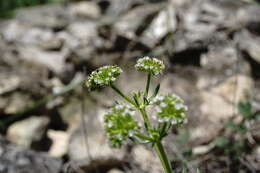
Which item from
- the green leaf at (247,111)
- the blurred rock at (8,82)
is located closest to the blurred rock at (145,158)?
the green leaf at (247,111)

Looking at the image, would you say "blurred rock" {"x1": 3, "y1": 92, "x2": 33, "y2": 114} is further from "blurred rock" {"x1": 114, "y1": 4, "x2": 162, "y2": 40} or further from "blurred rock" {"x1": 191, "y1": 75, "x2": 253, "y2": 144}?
"blurred rock" {"x1": 191, "y1": 75, "x2": 253, "y2": 144}

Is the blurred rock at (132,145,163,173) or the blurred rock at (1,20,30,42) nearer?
the blurred rock at (132,145,163,173)

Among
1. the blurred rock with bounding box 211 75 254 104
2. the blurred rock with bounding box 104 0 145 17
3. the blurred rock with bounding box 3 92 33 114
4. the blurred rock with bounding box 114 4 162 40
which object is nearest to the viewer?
the blurred rock with bounding box 211 75 254 104

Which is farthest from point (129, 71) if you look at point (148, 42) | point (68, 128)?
point (68, 128)

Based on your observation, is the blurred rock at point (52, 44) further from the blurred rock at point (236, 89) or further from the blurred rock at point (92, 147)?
the blurred rock at point (236, 89)

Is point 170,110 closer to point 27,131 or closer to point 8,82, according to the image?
point 27,131

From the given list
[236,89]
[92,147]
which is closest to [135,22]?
[236,89]

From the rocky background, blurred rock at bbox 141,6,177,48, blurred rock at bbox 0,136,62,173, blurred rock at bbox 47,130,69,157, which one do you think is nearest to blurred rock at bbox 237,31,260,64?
the rocky background
